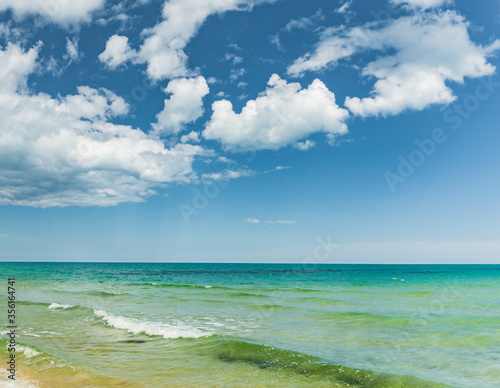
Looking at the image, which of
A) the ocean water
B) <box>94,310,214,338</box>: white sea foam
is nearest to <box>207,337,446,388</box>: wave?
the ocean water

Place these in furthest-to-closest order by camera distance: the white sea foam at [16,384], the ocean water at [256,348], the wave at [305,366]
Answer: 1. the ocean water at [256,348]
2. the wave at [305,366]
3. the white sea foam at [16,384]

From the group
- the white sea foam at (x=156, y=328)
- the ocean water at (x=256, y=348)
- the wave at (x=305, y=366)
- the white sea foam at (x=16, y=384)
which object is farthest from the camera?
the white sea foam at (x=156, y=328)

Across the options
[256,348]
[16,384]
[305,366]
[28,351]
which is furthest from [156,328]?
[305,366]

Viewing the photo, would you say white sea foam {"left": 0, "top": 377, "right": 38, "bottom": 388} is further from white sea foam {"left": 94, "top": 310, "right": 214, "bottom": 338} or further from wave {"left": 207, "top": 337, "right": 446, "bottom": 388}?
white sea foam {"left": 94, "top": 310, "right": 214, "bottom": 338}

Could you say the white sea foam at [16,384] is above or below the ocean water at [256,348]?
above

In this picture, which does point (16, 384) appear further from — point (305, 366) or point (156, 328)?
point (156, 328)

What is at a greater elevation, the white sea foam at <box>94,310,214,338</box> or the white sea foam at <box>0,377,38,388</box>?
the white sea foam at <box>0,377,38,388</box>

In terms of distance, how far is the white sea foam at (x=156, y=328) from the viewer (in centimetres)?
1602

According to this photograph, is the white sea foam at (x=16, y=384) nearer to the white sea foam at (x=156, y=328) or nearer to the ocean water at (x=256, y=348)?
the ocean water at (x=256, y=348)

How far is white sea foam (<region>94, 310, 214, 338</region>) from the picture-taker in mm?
16023

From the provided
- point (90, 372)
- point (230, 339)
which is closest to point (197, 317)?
point (230, 339)

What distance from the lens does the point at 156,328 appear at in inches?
690

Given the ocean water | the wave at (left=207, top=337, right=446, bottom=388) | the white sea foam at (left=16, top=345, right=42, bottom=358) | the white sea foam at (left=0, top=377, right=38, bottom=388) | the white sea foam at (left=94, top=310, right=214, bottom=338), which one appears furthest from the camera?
the white sea foam at (left=94, top=310, right=214, bottom=338)

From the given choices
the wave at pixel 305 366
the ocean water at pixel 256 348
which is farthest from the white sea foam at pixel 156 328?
the wave at pixel 305 366
